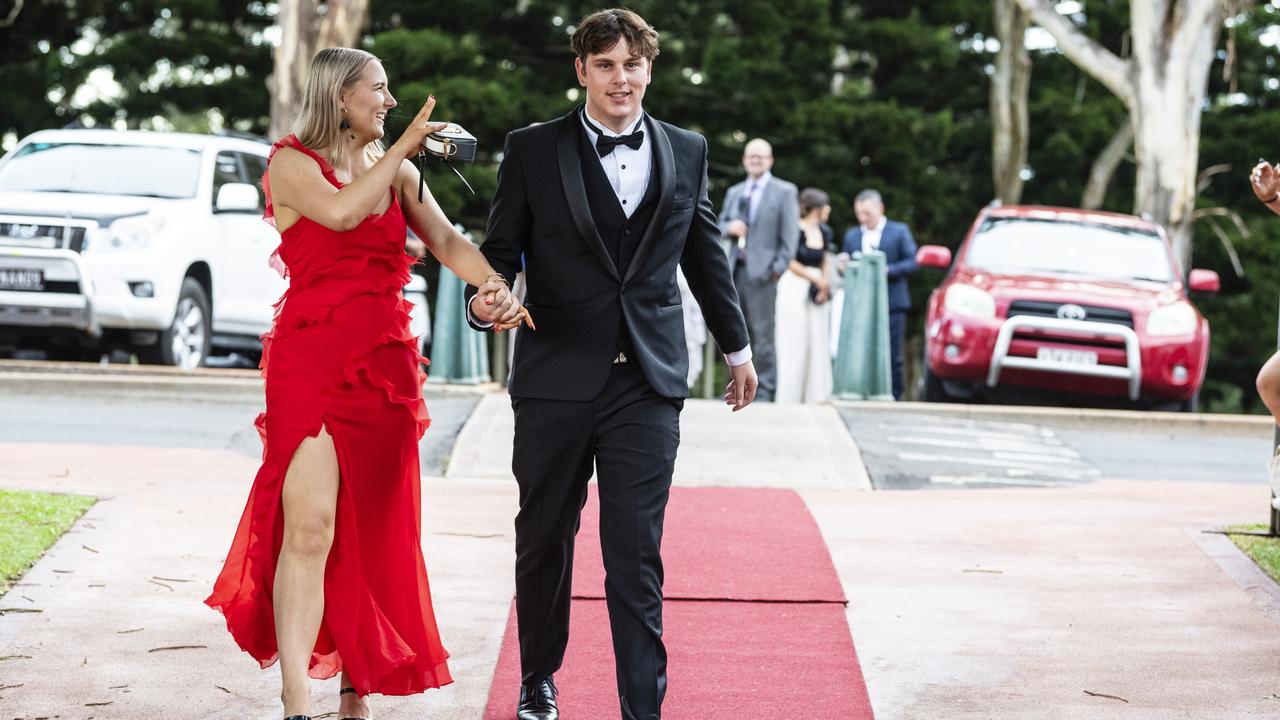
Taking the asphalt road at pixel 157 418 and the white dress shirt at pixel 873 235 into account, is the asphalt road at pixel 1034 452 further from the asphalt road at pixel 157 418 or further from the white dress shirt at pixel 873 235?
the asphalt road at pixel 157 418

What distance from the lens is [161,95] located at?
1071 inches

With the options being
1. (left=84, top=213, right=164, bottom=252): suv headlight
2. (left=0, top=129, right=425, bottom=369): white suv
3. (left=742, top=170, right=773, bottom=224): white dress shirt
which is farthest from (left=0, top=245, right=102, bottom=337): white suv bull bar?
(left=742, top=170, right=773, bottom=224): white dress shirt

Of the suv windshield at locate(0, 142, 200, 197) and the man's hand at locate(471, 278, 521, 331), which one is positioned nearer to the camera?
the man's hand at locate(471, 278, 521, 331)

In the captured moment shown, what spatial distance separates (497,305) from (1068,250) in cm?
1090

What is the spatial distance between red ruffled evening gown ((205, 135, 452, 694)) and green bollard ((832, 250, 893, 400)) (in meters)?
8.60

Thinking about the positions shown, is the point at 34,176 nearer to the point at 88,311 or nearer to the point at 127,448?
the point at 88,311

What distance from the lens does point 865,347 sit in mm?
13602

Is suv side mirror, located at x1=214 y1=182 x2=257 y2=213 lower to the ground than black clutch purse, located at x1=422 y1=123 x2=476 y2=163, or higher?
higher

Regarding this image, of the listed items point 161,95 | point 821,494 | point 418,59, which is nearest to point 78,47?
point 161,95

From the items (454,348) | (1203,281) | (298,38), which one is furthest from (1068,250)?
(298,38)

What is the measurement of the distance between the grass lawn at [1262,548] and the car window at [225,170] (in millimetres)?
8976

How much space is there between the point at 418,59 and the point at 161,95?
470cm

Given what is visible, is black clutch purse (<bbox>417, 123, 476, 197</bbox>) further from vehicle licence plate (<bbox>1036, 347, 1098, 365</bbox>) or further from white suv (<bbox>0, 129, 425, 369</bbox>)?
vehicle licence plate (<bbox>1036, 347, 1098, 365</bbox>)

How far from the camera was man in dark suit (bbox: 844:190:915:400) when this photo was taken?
49.8 feet
